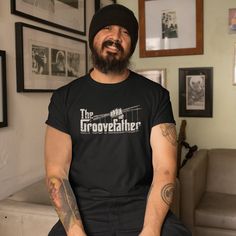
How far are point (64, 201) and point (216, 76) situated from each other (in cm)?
203

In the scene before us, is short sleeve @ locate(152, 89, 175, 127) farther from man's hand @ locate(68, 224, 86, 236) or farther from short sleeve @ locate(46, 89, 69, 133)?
man's hand @ locate(68, 224, 86, 236)

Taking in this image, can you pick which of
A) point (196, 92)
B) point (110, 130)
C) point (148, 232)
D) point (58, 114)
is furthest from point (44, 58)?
point (196, 92)

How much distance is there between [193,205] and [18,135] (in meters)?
1.26

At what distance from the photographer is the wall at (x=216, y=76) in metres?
2.85

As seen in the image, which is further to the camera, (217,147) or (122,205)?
(217,147)

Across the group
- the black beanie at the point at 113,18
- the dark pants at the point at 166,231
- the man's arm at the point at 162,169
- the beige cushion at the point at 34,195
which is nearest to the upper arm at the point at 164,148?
the man's arm at the point at 162,169

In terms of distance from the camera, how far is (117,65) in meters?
1.42

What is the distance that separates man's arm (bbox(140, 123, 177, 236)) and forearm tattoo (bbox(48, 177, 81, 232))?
0.92ft

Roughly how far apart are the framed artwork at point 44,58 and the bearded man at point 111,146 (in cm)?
55

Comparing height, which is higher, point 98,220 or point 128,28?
point 128,28

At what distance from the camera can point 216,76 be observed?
2896mm

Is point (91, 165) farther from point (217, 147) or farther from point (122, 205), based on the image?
point (217, 147)

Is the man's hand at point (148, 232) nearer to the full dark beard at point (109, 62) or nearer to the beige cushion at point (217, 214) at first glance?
the full dark beard at point (109, 62)

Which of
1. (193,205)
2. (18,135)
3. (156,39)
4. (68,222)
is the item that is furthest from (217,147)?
(68,222)
